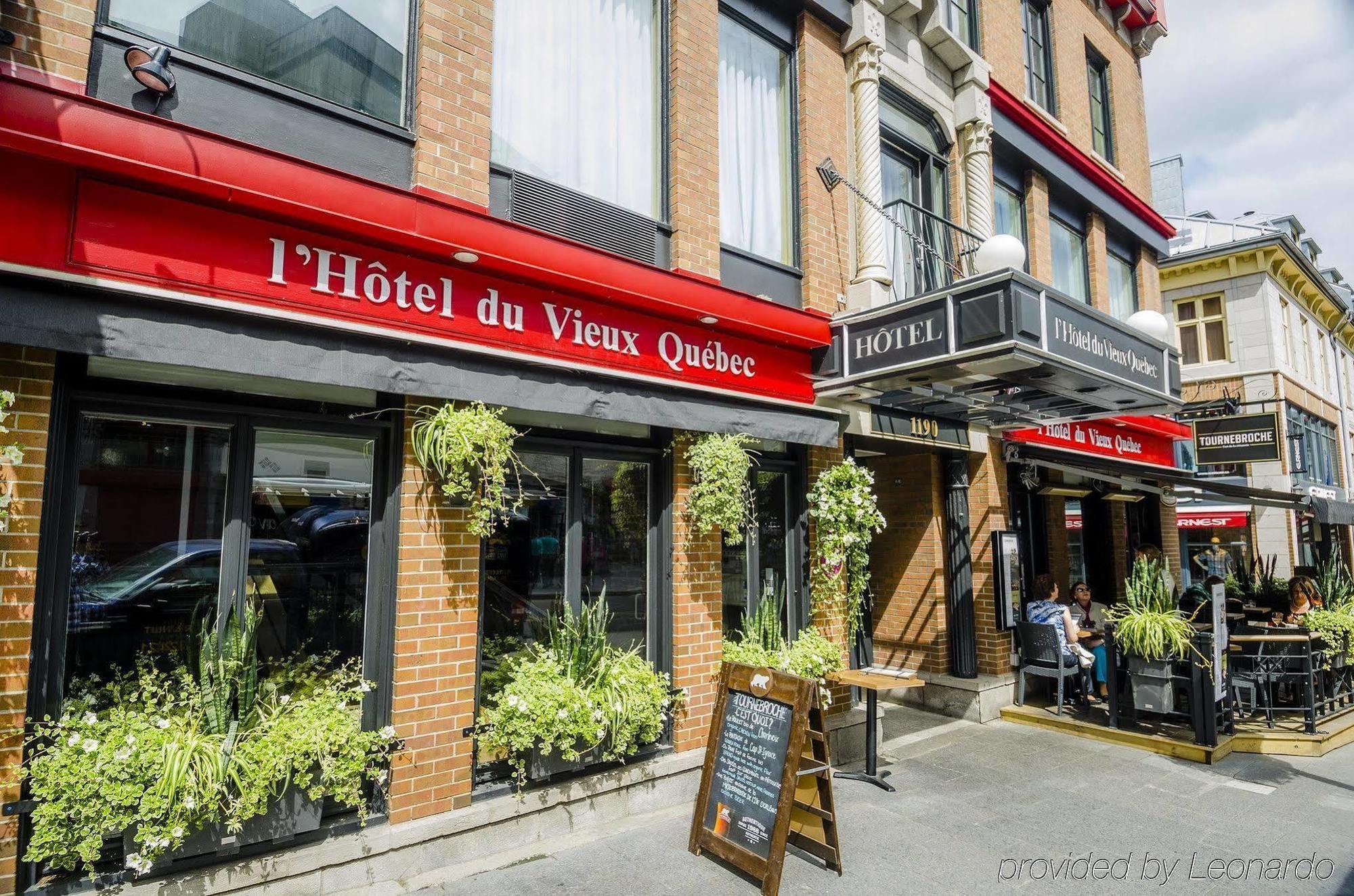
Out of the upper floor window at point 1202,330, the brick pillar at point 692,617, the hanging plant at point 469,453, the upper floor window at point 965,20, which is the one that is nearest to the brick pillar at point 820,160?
the brick pillar at point 692,617

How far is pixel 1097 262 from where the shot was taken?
12.1m

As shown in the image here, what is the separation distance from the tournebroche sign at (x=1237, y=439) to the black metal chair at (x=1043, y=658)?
7.03 meters

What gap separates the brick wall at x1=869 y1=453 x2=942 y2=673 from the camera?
9.27 metres

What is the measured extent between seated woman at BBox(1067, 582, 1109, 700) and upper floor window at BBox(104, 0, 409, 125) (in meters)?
9.33

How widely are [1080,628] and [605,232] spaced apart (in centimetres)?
799

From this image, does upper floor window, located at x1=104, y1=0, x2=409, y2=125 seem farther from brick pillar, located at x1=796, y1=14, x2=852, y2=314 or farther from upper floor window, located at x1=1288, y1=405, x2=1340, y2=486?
upper floor window, located at x1=1288, y1=405, x2=1340, y2=486

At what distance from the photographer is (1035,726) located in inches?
337

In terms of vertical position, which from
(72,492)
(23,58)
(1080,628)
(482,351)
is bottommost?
(1080,628)

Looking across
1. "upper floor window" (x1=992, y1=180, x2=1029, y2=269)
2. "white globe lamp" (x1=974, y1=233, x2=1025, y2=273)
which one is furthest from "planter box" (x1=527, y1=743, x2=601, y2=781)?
"upper floor window" (x1=992, y1=180, x2=1029, y2=269)

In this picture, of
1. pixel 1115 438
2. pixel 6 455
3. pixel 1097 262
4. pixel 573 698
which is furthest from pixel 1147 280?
pixel 6 455

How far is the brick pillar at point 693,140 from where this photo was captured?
6.47 meters

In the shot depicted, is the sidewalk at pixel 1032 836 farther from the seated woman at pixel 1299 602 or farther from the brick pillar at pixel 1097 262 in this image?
the brick pillar at pixel 1097 262

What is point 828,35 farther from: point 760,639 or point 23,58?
point 23,58

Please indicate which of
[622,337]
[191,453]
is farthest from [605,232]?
[191,453]
